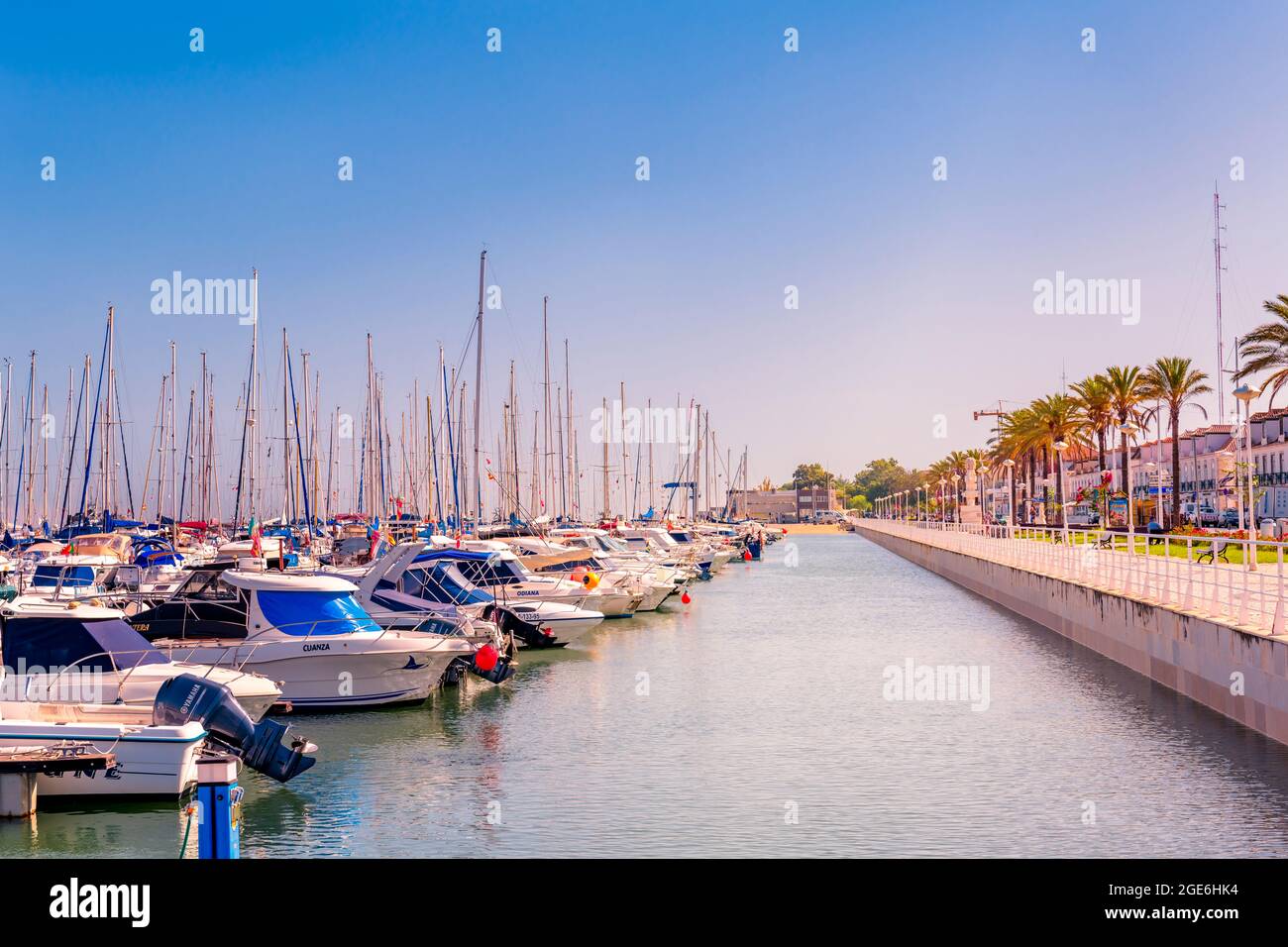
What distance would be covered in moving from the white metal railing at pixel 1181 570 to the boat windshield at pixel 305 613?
51.1ft

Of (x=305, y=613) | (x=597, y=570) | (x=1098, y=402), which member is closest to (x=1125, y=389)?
(x=1098, y=402)

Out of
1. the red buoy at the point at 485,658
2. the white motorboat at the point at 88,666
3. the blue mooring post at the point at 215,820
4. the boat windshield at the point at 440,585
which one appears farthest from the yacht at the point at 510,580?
the blue mooring post at the point at 215,820

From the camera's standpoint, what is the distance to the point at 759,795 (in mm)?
18906

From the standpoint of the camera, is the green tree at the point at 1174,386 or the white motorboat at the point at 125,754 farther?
the green tree at the point at 1174,386

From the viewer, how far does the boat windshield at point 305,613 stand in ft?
82.3

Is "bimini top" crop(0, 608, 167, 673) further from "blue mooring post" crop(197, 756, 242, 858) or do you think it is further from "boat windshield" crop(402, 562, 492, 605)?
"boat windshield" crop(402, 562, 492, 605)

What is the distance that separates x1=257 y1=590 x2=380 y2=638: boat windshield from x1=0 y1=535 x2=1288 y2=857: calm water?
5.65ft

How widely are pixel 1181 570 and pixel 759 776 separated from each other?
66.6ft

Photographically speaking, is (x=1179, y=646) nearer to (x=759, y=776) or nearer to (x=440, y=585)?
(x=759, y=776)

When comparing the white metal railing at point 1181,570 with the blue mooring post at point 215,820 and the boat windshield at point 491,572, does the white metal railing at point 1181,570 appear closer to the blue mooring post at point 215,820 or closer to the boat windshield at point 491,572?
the blue mooring post at point 215,820

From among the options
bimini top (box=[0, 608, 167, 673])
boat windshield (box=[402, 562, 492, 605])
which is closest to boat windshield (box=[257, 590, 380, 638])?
bimini top (box=[0, 608, 167, 673])

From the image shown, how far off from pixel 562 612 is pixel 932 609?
23.9m
